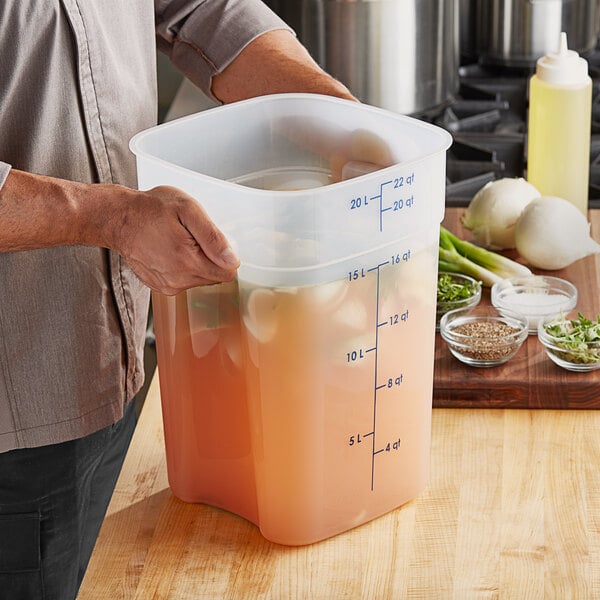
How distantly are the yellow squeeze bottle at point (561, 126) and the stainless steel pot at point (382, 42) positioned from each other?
34cm

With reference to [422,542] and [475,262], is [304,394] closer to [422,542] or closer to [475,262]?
[422,542]

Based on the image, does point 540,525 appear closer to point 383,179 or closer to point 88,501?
point 383,179

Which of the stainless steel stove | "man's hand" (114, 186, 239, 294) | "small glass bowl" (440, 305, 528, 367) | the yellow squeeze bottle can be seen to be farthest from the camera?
the stainless steel stove

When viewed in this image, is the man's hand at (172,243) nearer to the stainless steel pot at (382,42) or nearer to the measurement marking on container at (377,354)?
the measurement marking on container at (377,354)

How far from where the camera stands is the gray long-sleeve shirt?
995 millimetres

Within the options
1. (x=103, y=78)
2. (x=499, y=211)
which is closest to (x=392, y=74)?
(x=499, y=211)

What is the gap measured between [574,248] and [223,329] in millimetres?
592

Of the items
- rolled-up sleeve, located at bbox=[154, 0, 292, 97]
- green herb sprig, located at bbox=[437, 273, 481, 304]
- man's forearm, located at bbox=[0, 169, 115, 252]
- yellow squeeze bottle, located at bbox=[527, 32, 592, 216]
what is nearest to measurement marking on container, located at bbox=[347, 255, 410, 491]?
man's forearm, located at bbox=[0, 169, 115, 252]

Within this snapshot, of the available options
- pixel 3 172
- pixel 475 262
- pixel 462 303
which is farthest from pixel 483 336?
pixel 3 172

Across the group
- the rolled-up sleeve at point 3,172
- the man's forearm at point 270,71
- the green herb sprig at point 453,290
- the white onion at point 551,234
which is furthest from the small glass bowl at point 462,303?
the rolled-up sleeve at point 3,172

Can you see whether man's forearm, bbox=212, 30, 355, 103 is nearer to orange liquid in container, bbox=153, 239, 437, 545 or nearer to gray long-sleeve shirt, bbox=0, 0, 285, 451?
gray long-sleeve shirt, bbox=0, 0, 285, 451

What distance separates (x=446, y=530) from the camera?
2.93 feet

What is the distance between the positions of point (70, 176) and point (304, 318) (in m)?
0.36

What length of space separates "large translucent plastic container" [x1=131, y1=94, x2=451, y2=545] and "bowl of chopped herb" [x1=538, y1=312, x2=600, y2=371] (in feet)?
0.76
